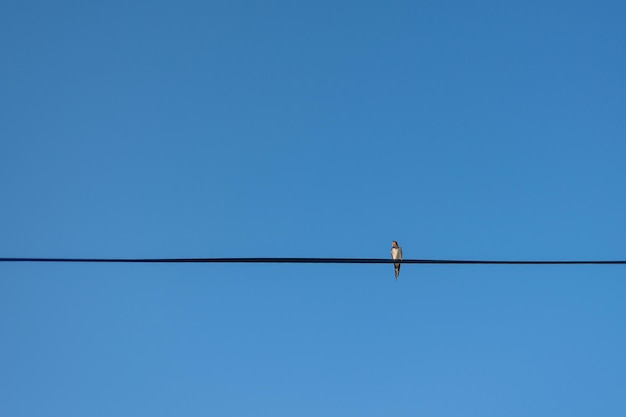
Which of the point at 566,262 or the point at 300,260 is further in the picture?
the point at 566,262

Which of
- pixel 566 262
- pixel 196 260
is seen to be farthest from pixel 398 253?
pixel 196 260

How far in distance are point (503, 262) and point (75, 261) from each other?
19.4ft

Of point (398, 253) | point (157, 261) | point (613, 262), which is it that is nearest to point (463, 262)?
point (613, 262)

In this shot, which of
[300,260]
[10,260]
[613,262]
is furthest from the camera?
[613,262]

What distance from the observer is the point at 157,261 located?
9.59 meters

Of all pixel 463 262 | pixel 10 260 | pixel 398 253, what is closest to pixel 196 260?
pixel 10 260

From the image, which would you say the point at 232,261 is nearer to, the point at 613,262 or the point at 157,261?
the point at 157,261

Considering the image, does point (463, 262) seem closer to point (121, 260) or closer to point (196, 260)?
point (196, 260)

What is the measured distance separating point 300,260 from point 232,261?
3.12 feet

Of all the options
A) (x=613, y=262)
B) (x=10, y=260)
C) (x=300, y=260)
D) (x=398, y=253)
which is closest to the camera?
(x=10, y=260)

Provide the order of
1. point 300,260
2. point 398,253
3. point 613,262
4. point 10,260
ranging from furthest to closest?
point 398,253 → point 613,262 → point 300,260 → point 10,260

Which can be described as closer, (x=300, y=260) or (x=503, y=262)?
(x=300, y=260)

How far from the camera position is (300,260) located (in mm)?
10227

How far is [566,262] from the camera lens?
36.7ft
